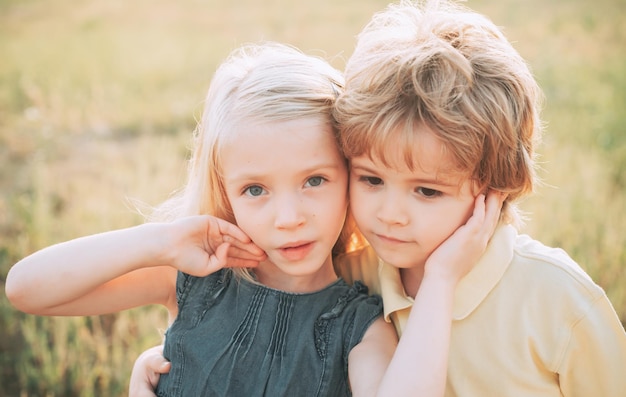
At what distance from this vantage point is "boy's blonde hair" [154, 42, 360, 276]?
236cm

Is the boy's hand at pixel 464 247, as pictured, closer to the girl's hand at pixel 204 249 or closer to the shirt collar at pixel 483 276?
the shirt collar at pixel 483 276

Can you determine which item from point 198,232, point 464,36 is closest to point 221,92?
point 198,232

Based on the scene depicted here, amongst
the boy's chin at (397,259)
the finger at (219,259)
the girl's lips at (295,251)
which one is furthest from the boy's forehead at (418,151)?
the finger at (219,259)

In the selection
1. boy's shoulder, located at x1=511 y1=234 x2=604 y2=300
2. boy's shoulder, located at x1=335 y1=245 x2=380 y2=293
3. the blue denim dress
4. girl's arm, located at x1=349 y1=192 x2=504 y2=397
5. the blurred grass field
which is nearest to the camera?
girl's arm, located at x1=349 y1=192 x2=504 y2=397

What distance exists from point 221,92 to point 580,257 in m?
2.51

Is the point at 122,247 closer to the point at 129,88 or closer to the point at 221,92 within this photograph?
the point at 221,92

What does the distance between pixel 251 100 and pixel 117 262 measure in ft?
2.48

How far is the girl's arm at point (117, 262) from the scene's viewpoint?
2.42 meters

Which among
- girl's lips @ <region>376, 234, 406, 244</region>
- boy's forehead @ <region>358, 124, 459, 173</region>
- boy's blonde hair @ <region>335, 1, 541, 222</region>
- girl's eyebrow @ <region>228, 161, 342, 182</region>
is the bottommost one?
girl's lips @ <region>376, 234, 406, 244</region>

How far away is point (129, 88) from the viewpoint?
7.34 meters

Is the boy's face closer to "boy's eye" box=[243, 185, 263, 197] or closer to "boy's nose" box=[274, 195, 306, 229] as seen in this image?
"boy's nose" box=[274, 195, 306, 229]

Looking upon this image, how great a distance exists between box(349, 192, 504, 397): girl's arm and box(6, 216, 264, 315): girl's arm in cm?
56

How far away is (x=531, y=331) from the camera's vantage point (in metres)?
2.29

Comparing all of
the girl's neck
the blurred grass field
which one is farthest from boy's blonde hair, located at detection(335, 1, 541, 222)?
the blurred grass field
